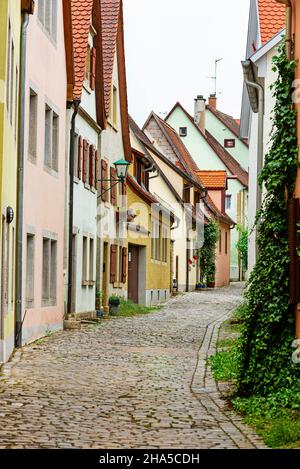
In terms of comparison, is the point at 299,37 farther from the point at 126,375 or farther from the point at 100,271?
the point at 100,271

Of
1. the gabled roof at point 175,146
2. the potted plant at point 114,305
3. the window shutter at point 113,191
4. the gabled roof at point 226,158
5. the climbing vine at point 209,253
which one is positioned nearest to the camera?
the potted plant at point 114,305

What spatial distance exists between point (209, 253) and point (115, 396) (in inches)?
1718

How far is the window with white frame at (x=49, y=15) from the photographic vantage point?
20550 mm

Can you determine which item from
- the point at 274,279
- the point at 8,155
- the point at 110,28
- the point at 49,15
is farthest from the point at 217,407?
the point at 110,28

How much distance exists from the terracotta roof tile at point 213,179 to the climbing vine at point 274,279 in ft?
161

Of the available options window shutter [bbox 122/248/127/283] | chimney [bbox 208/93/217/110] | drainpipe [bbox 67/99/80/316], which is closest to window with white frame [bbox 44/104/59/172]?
drainpipe [bbox 67/99/80/316]

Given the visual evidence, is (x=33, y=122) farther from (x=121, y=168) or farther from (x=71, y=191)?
(x=121, y=168)

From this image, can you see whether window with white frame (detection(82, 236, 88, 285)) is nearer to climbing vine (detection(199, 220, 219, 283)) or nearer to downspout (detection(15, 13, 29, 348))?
downspout (detection(15, 13, 29, 348))

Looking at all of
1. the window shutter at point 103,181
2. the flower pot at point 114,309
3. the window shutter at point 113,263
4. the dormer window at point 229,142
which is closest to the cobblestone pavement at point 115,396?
the flower pot at point 114,309

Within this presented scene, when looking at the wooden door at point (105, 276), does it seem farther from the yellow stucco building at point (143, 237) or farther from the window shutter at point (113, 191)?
the yellow stucco building at point (143, 237)

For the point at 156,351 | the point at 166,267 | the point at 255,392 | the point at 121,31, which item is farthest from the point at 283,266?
the point at 166,267

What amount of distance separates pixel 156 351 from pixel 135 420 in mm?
7843

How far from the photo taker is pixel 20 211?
17391 millimetres

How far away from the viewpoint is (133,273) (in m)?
37.5
